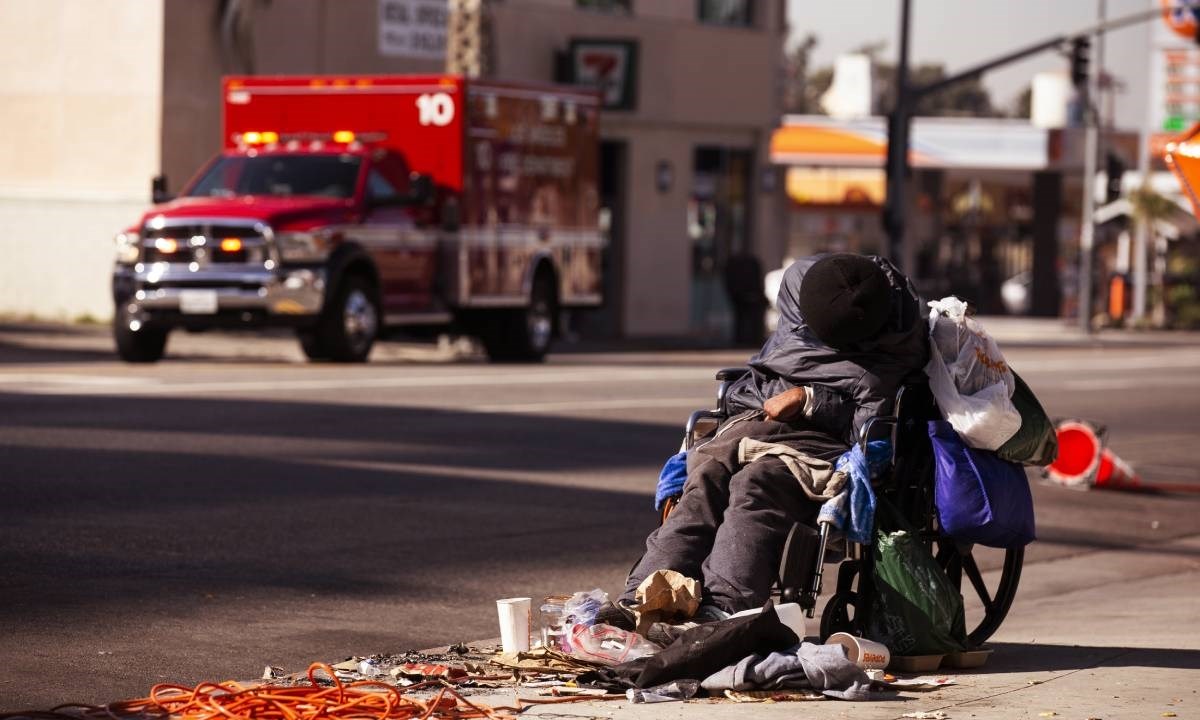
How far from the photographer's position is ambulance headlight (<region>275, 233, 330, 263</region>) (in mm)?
20859

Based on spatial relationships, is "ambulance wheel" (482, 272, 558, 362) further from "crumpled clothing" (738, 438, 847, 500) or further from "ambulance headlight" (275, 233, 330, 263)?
"crumpled clothing" (738, 438, 847, 500)

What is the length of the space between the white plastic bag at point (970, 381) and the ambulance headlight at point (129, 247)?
14.6 m

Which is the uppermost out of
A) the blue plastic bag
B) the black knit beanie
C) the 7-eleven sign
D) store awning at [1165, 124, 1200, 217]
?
the 7-eleven sign

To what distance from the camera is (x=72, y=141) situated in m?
29.0

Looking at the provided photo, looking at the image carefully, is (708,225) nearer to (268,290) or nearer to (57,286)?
(57,286)

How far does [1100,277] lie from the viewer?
50.9m

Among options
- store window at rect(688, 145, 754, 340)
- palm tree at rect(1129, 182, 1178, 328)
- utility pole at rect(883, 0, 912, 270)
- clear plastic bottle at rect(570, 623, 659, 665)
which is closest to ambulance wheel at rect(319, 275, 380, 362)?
clear plastic bottle at rect(570, 623, 659, 665)

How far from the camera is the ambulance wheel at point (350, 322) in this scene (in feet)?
70.3

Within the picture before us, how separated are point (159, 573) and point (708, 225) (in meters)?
29.6

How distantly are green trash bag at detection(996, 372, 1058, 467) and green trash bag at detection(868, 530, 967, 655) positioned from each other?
0.55m

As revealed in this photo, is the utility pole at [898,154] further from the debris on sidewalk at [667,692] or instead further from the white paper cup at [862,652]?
the debris on sidewalk at [667,692]

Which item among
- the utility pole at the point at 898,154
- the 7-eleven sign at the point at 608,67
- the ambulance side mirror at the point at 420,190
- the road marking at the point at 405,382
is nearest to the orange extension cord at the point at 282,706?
the road marking at the point at 405,382

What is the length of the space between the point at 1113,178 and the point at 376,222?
25365mm

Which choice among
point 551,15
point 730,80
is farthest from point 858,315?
point 730,80
